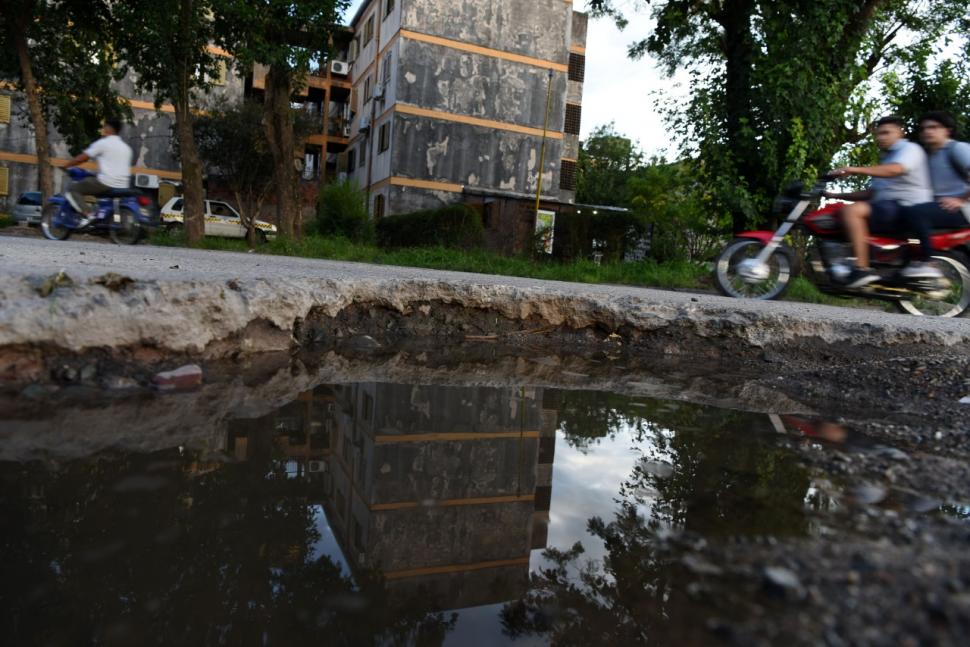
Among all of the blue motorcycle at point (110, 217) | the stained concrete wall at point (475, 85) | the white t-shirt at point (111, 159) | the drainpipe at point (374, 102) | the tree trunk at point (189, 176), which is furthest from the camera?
the drainpipe at point (374, 102)

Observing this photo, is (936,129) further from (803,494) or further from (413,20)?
(413,20)

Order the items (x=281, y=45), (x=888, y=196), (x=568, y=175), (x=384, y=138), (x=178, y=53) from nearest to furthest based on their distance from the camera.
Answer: (x=888, y=196) < (x=281, y=45) < (x=178, y=53) < (x=384, y=138) < (x=568, y=175)

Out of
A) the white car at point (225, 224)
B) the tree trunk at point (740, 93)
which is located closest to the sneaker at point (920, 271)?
the tree trunk at point (740, 93)

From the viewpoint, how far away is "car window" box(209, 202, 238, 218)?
2371cm

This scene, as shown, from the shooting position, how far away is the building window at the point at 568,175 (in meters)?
28.3

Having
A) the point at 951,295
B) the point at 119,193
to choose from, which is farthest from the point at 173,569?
the point at 119,193

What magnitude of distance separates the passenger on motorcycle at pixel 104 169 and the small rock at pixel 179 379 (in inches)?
245

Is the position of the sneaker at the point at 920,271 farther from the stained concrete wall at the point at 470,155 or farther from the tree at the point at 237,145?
the tree at the point at 237,145

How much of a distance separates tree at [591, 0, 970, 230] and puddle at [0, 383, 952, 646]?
32.9 ft

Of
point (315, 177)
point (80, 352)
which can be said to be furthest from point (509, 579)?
point (315, 177)

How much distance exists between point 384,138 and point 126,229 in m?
18.5

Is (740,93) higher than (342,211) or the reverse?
higher

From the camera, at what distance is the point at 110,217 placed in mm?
8289

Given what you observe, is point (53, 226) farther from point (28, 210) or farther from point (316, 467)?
point (28, 210)
